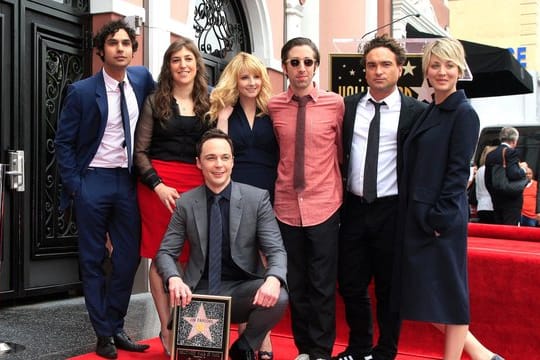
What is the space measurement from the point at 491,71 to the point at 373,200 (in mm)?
5942

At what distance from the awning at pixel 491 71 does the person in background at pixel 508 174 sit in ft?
2.41

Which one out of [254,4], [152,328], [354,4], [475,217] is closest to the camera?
[152,328]

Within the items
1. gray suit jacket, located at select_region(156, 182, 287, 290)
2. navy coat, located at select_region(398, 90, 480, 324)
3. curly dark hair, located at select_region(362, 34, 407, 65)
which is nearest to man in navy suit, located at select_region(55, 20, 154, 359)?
gray suit jacket, located at select_region(156, 182, 287, 290)

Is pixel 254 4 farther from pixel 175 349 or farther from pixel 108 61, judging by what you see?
pixel 175 349

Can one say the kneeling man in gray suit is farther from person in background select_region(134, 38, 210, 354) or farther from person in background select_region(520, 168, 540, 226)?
person in background select_region(520, 168, 540, 226)

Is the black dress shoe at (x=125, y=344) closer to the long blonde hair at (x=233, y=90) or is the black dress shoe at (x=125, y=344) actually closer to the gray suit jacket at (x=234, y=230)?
the gray suit jacket at (x=234, y=230)

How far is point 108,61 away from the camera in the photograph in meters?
3.92

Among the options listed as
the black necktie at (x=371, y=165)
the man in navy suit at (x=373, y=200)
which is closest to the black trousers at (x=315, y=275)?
the man in navy suit at (x=373, y=200)

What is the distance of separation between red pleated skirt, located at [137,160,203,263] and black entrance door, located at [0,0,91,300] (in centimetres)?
122

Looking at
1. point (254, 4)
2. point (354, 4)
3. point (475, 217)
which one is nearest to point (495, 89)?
point (475, 217)

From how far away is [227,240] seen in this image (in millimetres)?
3574

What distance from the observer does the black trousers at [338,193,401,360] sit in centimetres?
359

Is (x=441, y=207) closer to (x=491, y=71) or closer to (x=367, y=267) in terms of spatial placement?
(x=367, y=267)

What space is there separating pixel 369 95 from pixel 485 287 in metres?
1.29
